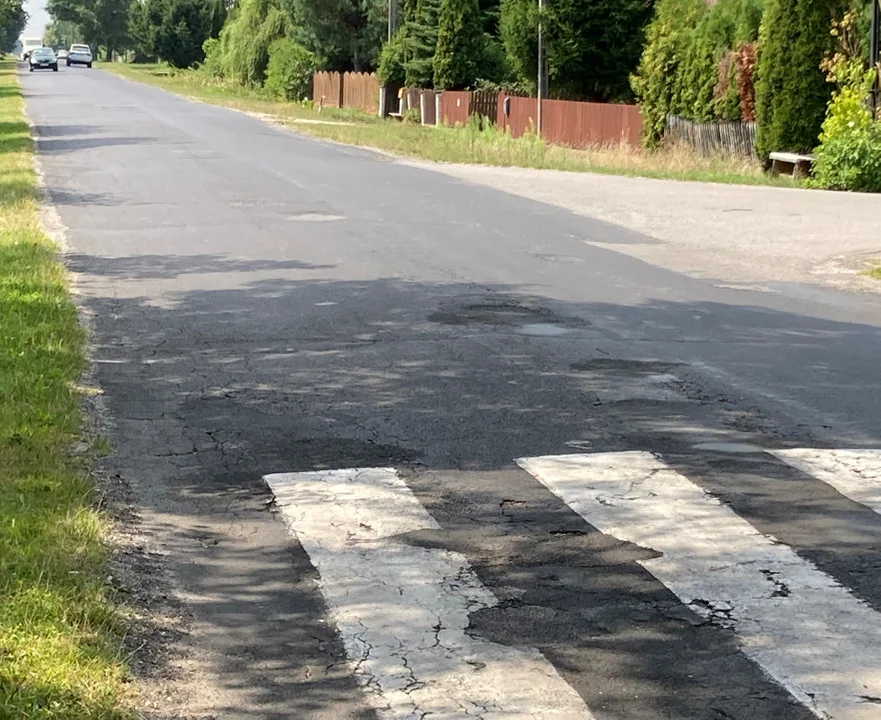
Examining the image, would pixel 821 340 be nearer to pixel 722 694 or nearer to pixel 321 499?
pixel 321 499

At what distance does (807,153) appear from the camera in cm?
2728

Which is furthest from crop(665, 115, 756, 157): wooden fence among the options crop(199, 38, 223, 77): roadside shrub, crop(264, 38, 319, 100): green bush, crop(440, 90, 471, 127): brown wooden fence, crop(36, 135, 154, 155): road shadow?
crop(199, 38, 223, 77): roadside shrub

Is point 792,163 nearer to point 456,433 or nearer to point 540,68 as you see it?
point 540,68

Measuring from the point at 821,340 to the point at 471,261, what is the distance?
15.6 feet

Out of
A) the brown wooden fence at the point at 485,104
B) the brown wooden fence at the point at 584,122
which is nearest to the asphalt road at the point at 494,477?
the brown wooden fence at the point at 584,122

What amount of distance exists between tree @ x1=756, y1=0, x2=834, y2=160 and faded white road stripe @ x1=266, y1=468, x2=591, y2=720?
21741 millimetres

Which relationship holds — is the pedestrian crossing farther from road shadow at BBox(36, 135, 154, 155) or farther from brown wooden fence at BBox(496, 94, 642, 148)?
brown wooden fence at BBox(496, 94, 642, 148)

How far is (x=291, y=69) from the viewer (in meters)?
65.9

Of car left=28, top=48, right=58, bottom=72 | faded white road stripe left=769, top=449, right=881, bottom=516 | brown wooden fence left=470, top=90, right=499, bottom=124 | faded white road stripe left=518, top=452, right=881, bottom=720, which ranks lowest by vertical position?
faded white road stripe left=518, top=452, right=881, bottom=720

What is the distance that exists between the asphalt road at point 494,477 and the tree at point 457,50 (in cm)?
3413

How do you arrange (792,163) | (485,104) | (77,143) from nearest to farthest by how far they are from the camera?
(792,163)
(77,143)
(485,104)

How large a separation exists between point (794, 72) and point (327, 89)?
39.9m

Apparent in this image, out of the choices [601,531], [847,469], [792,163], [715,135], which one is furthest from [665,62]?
[601,531]

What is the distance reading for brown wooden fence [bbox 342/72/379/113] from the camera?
5838 centimetres
